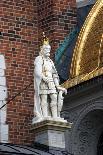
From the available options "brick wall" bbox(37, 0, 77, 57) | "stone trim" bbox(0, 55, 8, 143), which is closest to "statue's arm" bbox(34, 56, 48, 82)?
"stone trim" bbox(0, 55, 8, 143)

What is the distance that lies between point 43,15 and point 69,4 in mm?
620

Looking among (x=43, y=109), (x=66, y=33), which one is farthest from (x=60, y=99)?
(x=66, y=33)

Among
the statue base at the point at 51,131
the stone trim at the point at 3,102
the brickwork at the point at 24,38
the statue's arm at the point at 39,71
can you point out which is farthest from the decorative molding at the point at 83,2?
the statue base at the point at 51,131

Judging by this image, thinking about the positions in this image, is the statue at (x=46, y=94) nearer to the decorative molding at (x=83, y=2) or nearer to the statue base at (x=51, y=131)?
the statue base at (x=51, y=131)

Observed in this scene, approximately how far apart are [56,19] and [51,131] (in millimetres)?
3291

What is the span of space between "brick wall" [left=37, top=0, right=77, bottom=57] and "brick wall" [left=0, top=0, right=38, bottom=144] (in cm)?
20

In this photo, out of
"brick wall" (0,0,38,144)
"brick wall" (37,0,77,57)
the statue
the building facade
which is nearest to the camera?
the statue

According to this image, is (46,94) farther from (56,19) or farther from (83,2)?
(83,2)

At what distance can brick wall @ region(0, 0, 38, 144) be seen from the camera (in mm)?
15594

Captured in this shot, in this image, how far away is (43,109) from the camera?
14.0 m

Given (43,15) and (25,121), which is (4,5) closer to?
(43,15)

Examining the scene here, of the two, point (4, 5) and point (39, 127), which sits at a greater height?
point (4, 5)

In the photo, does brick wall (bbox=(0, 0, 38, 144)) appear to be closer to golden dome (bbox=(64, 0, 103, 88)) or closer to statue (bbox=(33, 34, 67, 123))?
golden dome (bbox=(64, 0, 103, 88))

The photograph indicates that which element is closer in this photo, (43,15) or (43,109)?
(43,109)
